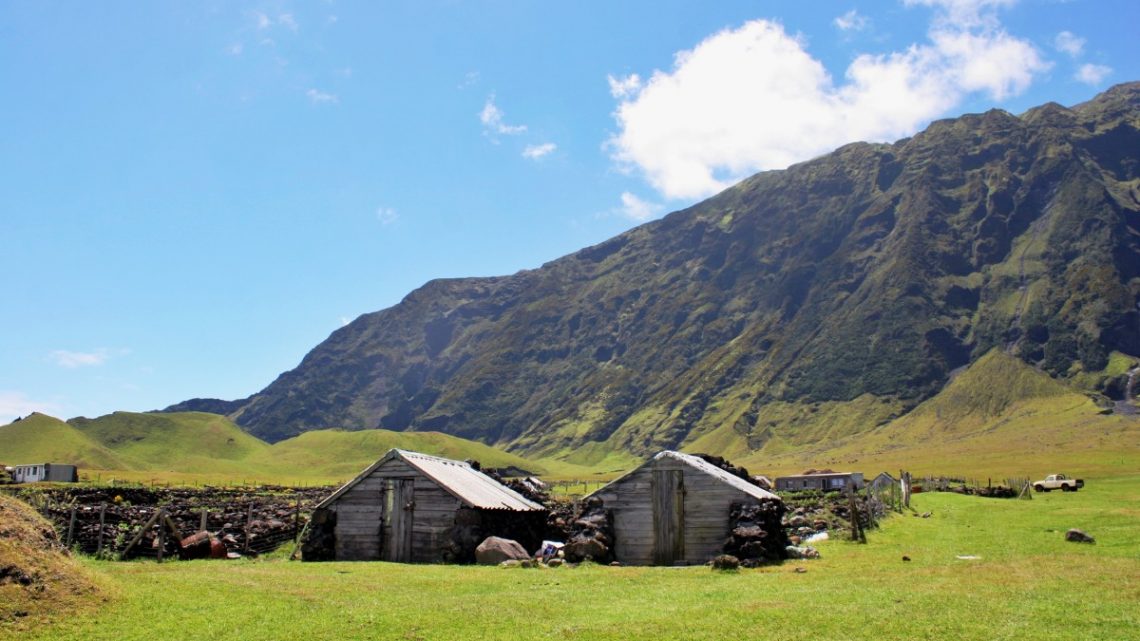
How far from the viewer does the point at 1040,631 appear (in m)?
16.5

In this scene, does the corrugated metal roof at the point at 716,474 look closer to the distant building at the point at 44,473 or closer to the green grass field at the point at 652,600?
the green grass field at the point at 652,600

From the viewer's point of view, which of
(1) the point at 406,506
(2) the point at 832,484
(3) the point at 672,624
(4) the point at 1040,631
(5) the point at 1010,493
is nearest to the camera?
(4) the point at 1040,631

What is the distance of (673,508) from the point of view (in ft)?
116

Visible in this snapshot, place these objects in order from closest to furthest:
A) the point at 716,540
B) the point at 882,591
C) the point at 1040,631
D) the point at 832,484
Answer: the point at 1040,631, the point at 882,591, the point at 716,540, the point at 832,484

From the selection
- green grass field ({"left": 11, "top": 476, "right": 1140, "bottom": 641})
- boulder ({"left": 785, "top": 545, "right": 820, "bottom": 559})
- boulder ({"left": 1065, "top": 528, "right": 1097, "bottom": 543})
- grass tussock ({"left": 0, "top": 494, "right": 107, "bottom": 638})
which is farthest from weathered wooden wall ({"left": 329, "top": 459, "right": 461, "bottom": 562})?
boulder ({"left": 1065, "top": 528, "right": 1097, "bottom": 543})

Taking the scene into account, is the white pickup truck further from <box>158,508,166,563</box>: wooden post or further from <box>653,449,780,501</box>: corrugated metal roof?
<box>158,508,166,563</box>: wooden post

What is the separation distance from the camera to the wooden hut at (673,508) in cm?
3431

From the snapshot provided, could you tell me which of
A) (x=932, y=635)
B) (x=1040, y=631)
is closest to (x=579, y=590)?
(x=932, y=635)

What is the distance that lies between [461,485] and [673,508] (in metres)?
10.7

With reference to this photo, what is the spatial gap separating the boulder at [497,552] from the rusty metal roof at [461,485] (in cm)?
212

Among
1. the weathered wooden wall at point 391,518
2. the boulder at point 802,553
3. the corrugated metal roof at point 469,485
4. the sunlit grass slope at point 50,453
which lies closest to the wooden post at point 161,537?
the weathered wooden wall at point 391,518

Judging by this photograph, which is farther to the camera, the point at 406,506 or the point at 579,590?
the point at 406,506

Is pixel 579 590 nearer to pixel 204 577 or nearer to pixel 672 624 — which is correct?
pixel 672 624

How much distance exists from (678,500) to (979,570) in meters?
12.4
